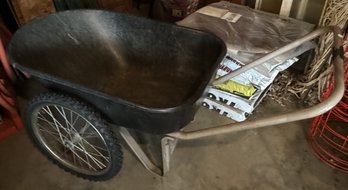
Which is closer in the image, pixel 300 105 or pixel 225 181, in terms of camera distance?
pixel 225 181

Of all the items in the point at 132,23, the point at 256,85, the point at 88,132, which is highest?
the point at 132,23

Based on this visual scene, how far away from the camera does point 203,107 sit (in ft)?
6.09

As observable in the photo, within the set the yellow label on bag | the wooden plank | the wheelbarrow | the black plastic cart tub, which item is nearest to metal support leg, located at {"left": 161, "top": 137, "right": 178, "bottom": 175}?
the wheelbarrow

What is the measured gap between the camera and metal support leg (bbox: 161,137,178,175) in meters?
1.35

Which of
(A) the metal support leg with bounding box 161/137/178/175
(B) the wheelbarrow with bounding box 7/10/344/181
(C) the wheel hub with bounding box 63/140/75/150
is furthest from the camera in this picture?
(C) the wheel hub with bounding box 63/140/75/150

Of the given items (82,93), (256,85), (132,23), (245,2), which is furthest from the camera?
(245,2)

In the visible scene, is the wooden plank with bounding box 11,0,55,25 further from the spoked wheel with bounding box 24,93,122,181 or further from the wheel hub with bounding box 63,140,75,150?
the wheel hub with bounding box 63,140,75,150

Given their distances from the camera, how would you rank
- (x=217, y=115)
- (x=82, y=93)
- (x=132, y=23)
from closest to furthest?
1. (x=82, y=93)
2. (x=132, y=23)
3. (x=217, y=115)

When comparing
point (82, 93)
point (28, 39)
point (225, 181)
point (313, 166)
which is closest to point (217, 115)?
point (225, 181)

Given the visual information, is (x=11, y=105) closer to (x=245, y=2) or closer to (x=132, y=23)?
(x=132, y=23)

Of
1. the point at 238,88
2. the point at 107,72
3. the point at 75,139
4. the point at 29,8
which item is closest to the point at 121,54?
the point at 107,72

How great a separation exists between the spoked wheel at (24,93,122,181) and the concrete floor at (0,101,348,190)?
7 centimetres

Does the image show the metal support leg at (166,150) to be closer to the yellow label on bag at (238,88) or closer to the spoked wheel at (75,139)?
the spoked wheel at (75,139)

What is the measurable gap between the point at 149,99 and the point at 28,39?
1.91ft
